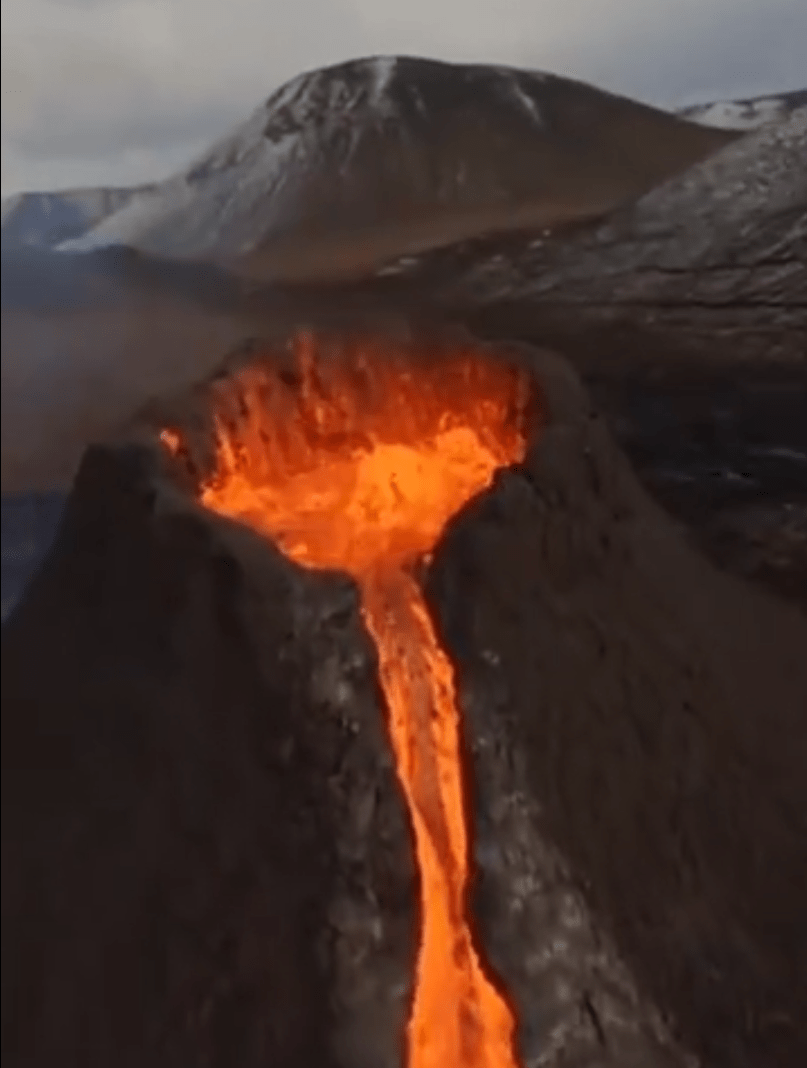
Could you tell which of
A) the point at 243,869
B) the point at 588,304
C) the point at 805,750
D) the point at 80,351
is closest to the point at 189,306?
the point at 80,351

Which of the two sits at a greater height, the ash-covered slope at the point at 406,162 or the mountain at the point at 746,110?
the mountain at the point at 746,110

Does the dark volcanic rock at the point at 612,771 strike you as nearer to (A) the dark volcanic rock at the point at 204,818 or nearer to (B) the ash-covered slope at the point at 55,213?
(A) the dark volcanic rock at the point at 204,818

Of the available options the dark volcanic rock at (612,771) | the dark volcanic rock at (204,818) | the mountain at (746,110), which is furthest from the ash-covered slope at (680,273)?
the dark volcanic rock at (204,818)

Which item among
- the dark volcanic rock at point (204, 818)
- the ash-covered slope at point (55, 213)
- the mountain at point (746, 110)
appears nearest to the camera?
the dark volcanic rock at point (204, 818)

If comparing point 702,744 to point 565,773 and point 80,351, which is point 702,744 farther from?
point 80,351

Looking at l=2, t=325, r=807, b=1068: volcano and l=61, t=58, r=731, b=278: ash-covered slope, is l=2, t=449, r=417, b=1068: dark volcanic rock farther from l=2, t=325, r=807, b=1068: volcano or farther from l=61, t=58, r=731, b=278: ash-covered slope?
l=61, t=58, r=731, b=278: ash-covered slope

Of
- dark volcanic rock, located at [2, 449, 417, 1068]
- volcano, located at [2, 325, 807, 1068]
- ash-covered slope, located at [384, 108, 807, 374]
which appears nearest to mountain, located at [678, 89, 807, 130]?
ash-covered slope, located at [384, 108, 807, 374]
